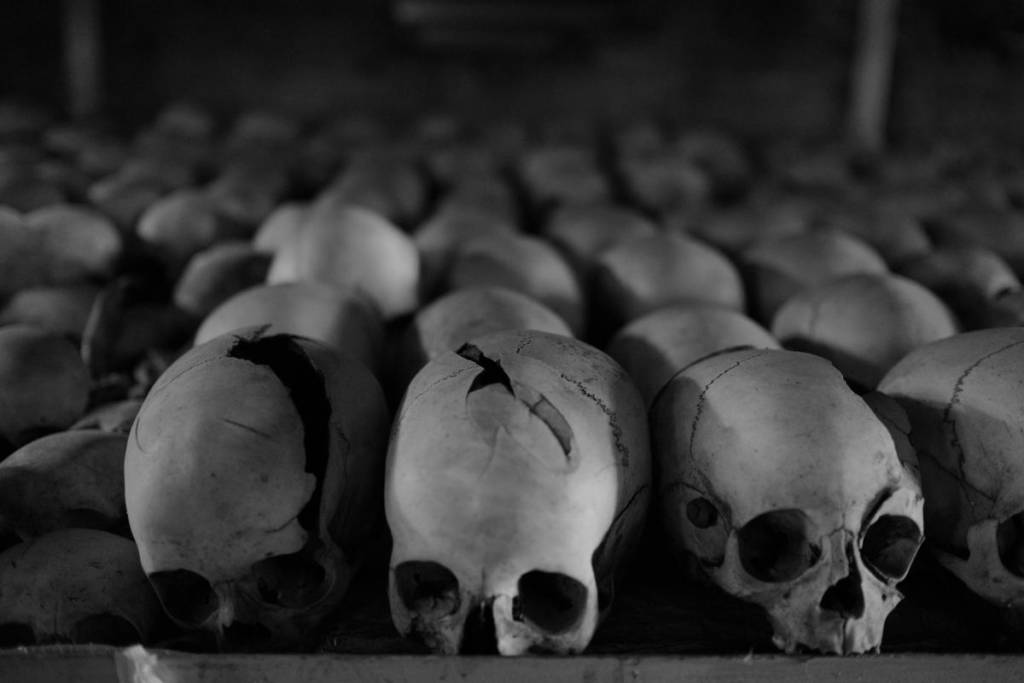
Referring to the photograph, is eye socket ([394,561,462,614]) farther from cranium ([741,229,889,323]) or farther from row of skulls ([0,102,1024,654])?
cranium ([741,229,889,323])

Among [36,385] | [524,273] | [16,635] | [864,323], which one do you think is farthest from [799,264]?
[16,635]

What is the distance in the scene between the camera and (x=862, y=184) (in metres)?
3.04

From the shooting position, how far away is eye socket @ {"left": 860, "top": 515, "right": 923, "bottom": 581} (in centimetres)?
106

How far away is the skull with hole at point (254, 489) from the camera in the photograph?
1.00m

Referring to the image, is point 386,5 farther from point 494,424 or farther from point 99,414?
point 494,424

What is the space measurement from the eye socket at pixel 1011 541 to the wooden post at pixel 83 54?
4.34 m

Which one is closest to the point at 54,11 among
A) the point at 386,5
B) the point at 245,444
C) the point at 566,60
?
the point at 386,5

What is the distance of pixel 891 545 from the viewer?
3.52 ft

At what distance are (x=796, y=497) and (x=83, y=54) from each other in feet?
14.6

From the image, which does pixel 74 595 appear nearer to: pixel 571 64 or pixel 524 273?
pixel 524 273

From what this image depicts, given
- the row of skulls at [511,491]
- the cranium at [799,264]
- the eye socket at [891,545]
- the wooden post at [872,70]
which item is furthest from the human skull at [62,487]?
the wooden post at [872,70]

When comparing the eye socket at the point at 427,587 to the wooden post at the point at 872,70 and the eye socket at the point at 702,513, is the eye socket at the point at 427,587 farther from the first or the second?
the wooden post at the point at 872,70

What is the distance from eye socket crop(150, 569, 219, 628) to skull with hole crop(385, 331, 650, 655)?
9.0 inches

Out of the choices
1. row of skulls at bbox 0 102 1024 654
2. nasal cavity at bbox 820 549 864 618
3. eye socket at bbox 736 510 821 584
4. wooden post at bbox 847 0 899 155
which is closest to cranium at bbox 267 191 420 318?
row of skulls at bbox 0 102 1024 654
